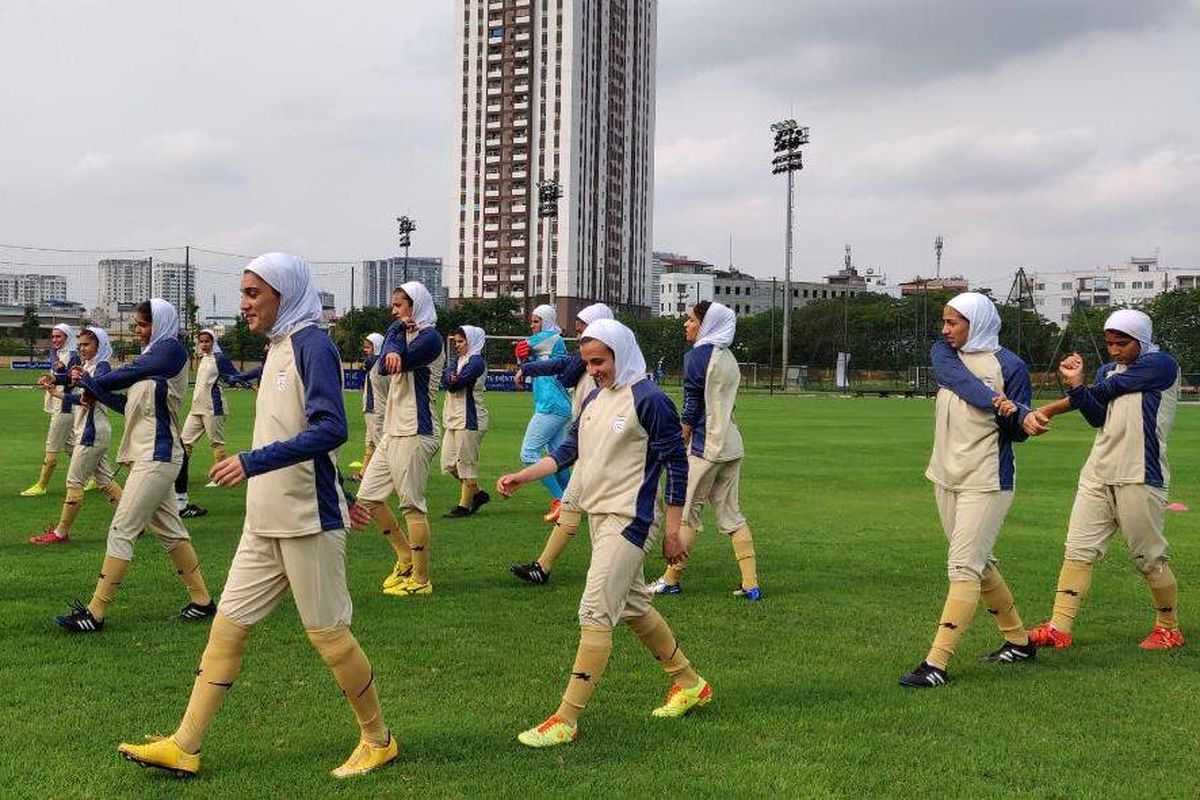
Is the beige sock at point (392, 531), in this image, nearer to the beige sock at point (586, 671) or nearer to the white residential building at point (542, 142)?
the beige sock at point (586, 671)

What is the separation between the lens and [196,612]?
24.8ft

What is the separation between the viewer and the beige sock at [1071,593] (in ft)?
23.7

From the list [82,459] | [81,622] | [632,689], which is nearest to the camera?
[632,689]

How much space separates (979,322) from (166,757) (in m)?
4.92

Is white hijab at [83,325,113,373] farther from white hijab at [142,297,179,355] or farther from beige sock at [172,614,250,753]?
beige sock at [172,614,250,753]

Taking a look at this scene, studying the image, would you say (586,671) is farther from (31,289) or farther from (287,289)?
(31,289)

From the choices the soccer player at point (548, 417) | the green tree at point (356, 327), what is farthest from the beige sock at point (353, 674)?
the green tree at point (356, 327)

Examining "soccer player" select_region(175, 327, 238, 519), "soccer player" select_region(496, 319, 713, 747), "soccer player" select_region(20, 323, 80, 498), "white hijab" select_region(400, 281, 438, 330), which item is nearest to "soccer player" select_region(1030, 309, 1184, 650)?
"soccer player" select_region(496, 319, 713, 747)

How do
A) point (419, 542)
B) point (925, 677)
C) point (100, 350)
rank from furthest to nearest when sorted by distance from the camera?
point (100, 350)
point (419, 542)
point (925, 677)

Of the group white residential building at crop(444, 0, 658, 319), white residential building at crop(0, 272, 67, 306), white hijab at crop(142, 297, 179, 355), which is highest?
white residential building at crop(444, 0, 658, 319)

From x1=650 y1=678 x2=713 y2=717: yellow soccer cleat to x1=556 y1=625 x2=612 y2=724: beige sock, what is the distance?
55cm

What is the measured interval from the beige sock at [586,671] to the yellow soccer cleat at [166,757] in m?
1.70

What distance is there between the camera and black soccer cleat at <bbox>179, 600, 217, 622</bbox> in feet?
24.7

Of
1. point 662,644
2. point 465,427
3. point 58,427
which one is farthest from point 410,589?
point 58,427
